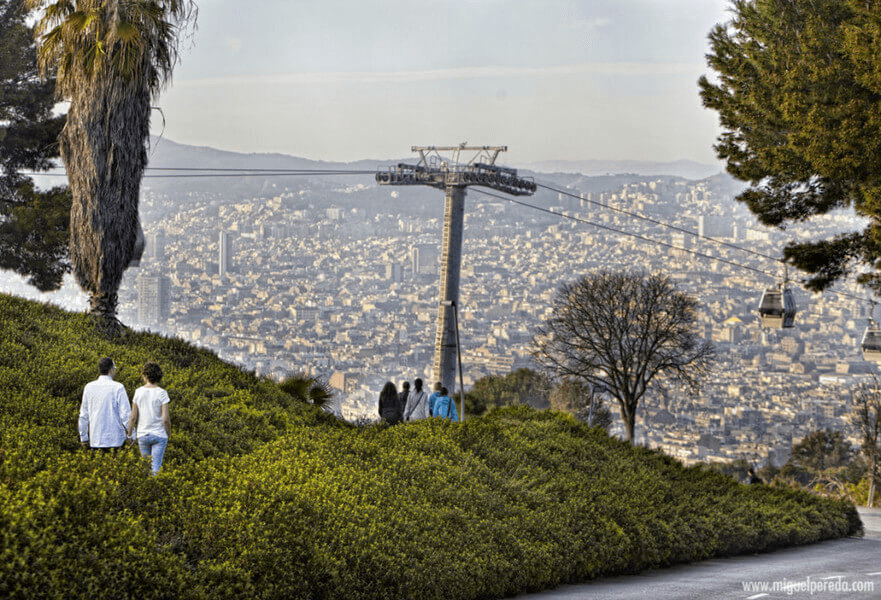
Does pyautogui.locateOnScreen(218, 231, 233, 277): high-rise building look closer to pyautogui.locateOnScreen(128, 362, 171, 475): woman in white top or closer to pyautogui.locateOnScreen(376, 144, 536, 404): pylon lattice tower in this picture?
pyautogui.locateOnScreen(376, 144, 536, 404): pylon lattice tower

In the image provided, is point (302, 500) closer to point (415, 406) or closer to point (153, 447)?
point (153, 447)

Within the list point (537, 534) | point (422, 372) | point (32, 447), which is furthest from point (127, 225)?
point (422, 372)

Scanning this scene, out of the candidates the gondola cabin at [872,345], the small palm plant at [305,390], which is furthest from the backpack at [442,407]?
the gondola cabin at [872,345]

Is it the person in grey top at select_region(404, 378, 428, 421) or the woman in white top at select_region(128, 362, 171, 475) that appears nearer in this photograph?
the woman in white top at select_region(128, 362, 171, 475)

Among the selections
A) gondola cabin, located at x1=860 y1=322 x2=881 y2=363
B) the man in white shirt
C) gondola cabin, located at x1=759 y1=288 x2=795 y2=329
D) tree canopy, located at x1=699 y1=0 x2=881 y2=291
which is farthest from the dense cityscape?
the man in white shirt

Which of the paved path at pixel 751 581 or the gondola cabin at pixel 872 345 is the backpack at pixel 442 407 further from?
the gondola cabin at pixel 872 345

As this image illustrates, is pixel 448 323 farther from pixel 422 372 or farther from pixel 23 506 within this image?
pixel 422 372

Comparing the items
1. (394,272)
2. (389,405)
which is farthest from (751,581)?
(394,272)

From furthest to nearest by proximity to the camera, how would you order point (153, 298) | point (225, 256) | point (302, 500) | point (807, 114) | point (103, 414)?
point (225, 256) < point (153, 298) < point (807, 114) < point (103, 414) < point (302, 500)
